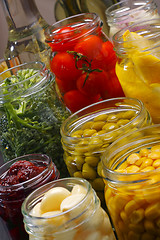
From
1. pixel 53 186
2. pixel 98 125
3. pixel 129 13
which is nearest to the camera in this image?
pixel 53 186

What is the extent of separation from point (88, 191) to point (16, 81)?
38 centimetres

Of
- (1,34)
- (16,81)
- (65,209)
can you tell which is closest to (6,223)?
(65,209)

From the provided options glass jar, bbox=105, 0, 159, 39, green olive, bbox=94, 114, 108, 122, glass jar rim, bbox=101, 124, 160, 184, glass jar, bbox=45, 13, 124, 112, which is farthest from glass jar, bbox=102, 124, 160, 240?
glass jar, bbox=105, 0, 159, 39

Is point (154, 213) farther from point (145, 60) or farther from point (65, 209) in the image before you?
point (145, 60)

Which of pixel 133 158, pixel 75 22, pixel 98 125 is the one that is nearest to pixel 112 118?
pixel 98 125

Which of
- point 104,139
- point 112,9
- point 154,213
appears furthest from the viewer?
point 112,9

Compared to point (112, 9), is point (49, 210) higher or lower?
lower

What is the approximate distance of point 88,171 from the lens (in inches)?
23.5

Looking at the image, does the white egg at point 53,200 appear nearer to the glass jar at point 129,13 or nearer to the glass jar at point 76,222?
the glass jar at point 76,222

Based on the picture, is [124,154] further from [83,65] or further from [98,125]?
[83,65]

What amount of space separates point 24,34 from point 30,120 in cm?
35

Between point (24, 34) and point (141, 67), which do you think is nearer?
point (141, 67)

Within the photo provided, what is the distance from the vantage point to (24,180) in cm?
62

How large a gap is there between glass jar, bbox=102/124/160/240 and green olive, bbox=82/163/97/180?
56 mm
